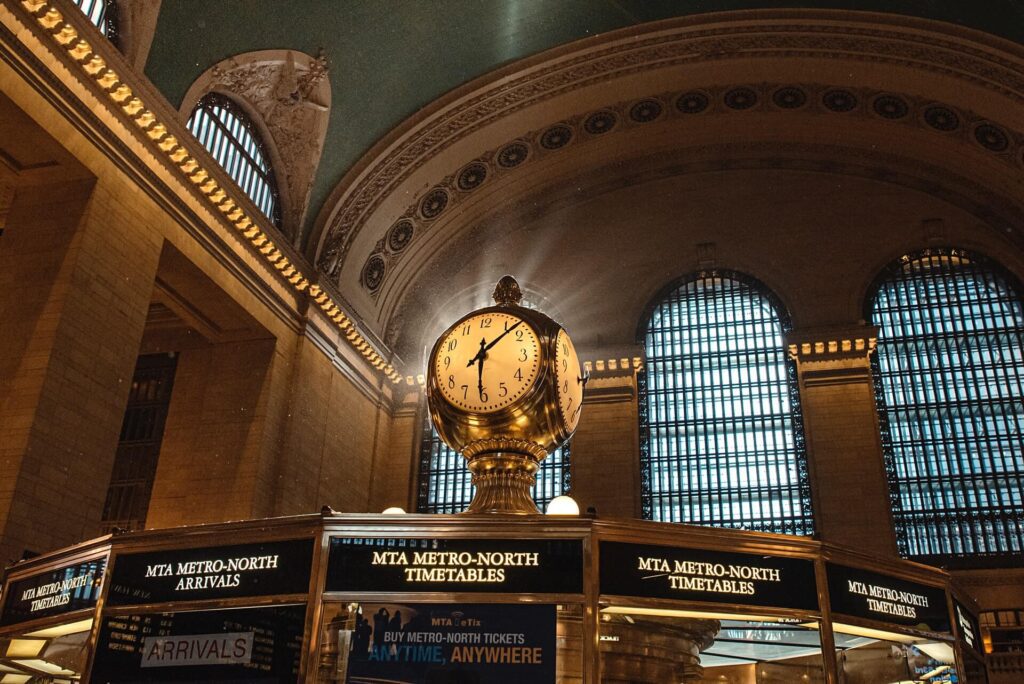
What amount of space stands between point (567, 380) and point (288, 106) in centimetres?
1234

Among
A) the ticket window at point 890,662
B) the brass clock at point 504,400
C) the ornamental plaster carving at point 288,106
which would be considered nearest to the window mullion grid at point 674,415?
the ornamental plaster carving at point 288,106

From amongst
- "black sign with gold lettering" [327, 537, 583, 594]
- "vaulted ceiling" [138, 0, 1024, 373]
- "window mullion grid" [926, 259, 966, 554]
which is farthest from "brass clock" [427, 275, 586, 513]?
"window mullion grid" [926, 259, 966, 554]

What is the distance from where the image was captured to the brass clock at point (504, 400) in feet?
7.28

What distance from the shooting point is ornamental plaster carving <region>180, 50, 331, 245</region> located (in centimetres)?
1273

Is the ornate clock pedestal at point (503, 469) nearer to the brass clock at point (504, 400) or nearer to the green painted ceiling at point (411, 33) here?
the brass clock at point (504, 400)

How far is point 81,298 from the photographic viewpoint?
9.48 metres

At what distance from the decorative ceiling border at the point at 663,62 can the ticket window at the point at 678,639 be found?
13012 millimetres

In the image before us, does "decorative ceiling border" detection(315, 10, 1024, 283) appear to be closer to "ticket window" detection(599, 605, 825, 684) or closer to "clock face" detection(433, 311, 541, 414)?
"clock face" detection(433, 311, 541, 414)

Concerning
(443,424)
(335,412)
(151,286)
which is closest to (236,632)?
(443,424)

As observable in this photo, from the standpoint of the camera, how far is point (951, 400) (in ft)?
49.4

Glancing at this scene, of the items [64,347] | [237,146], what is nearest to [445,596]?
[64,347]

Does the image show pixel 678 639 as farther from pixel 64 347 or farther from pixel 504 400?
pixel 64 347

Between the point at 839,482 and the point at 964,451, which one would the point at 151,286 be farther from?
the point at 964,451

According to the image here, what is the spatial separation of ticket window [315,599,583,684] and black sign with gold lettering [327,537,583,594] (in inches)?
1.2
